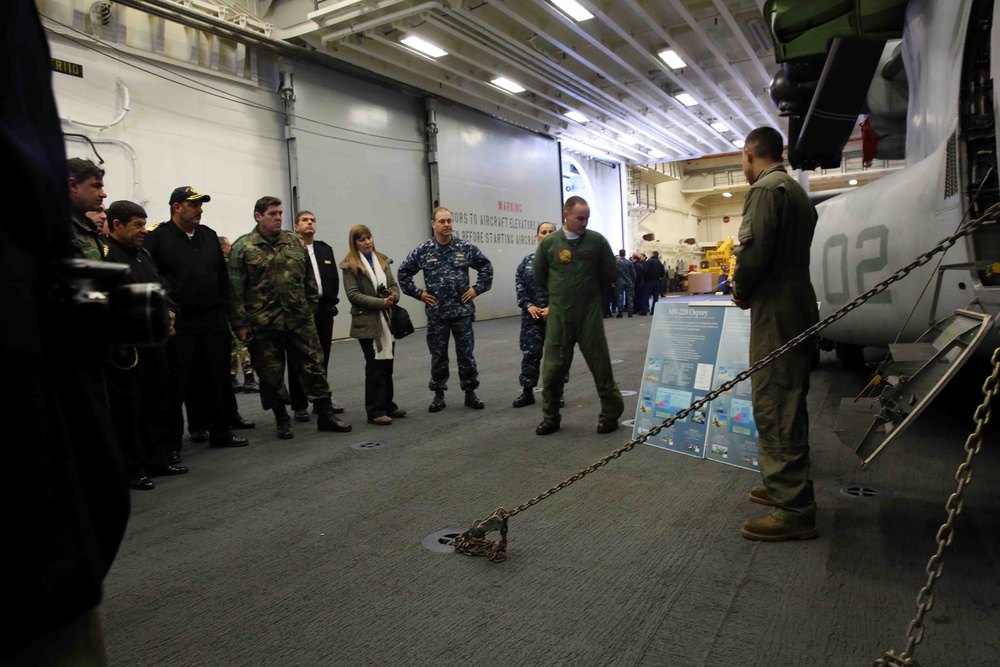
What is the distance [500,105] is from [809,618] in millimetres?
15949

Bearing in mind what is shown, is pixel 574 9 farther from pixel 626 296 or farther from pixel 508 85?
pixel 626 296

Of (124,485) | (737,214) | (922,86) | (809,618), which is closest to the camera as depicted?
(124,485)

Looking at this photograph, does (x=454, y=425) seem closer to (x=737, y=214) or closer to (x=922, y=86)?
(x=922, y=86)

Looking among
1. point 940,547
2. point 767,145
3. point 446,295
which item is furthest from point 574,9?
point 940,547

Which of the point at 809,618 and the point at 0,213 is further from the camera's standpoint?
the point at 809,618

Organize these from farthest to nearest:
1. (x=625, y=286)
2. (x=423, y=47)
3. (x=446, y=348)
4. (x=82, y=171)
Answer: (x=625, y=286) < (x=423, y=47) < (x=446, y=348) < (x=82, y=171)

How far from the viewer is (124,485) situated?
2.91 feet

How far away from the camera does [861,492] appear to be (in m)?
3.07

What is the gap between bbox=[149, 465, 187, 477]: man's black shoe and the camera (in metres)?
3.97

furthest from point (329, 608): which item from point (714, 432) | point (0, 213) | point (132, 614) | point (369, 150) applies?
point (369, 150)

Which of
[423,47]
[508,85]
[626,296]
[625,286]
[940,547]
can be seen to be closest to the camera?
[940,547]

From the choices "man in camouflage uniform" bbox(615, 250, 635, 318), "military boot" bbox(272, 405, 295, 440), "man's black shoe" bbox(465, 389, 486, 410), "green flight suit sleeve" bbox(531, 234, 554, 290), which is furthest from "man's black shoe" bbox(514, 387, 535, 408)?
"man in camouflage uniform" bbox(615, 250, 635, 318)

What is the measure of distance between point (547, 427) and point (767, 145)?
251 centimetres

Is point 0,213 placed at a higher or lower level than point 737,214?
lower
